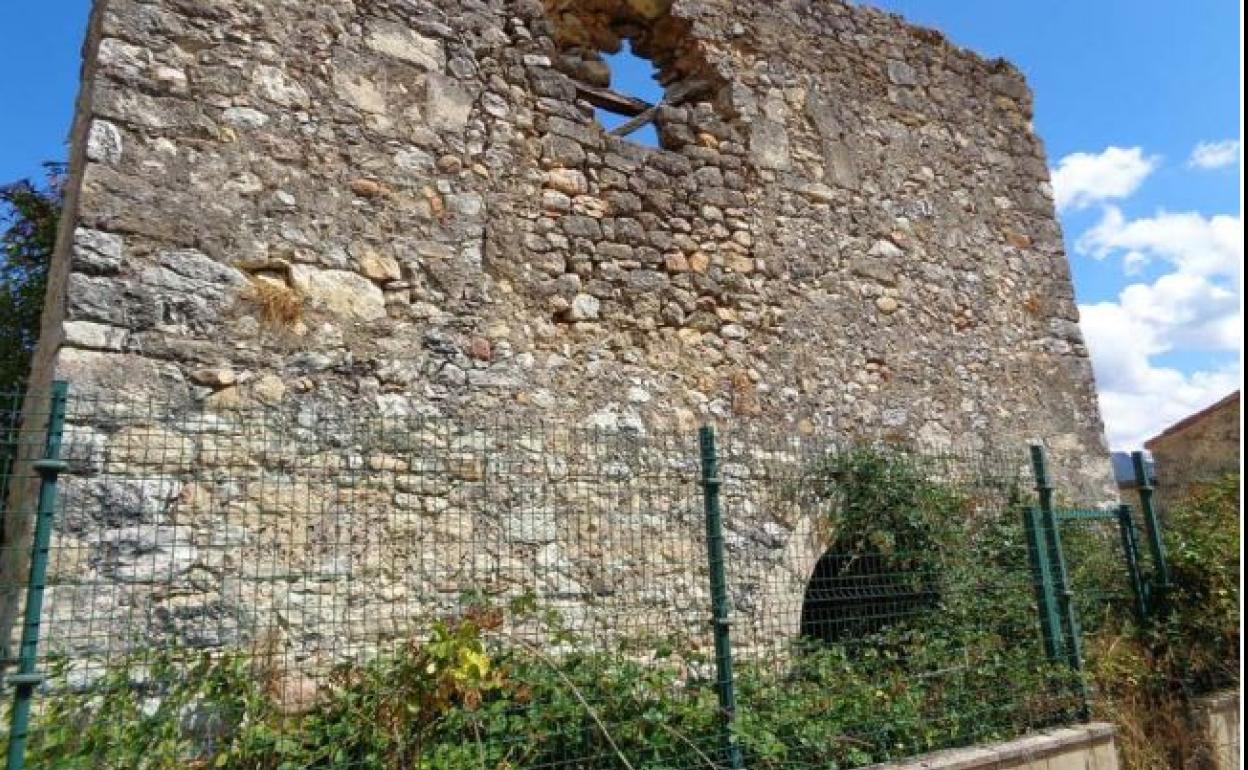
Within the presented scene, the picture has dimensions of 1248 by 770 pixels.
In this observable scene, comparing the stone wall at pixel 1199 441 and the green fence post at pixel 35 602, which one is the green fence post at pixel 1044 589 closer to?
the green fence post at pixel 35 602

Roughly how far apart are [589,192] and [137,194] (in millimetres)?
2443

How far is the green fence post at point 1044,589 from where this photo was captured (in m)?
4.89

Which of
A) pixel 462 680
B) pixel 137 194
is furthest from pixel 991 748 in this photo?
pixel 137 194

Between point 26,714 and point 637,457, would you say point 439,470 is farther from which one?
point 26,714

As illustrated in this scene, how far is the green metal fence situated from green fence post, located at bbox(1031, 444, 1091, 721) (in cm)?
2

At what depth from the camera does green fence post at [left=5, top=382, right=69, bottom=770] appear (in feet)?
8.90

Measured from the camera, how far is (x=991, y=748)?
4148 mm

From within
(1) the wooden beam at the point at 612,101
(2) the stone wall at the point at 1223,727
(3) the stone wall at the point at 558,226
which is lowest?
(2) the stone wall at the point at 1223,727

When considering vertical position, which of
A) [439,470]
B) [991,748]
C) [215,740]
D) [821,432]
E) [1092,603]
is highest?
Result: [821,432]

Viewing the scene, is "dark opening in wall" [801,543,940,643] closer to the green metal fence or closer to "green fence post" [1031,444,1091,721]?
the green metal fence

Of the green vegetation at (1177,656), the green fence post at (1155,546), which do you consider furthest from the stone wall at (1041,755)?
the green fence post at (1155,546)

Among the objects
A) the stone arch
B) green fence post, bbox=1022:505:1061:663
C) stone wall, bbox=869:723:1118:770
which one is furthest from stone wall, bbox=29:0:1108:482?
stone wall, bbox=869:723:1118:770

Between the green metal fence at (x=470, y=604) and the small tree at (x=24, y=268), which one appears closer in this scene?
the green metal fence at (x=470, y=604)

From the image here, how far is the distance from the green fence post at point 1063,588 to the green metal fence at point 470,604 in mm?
20
